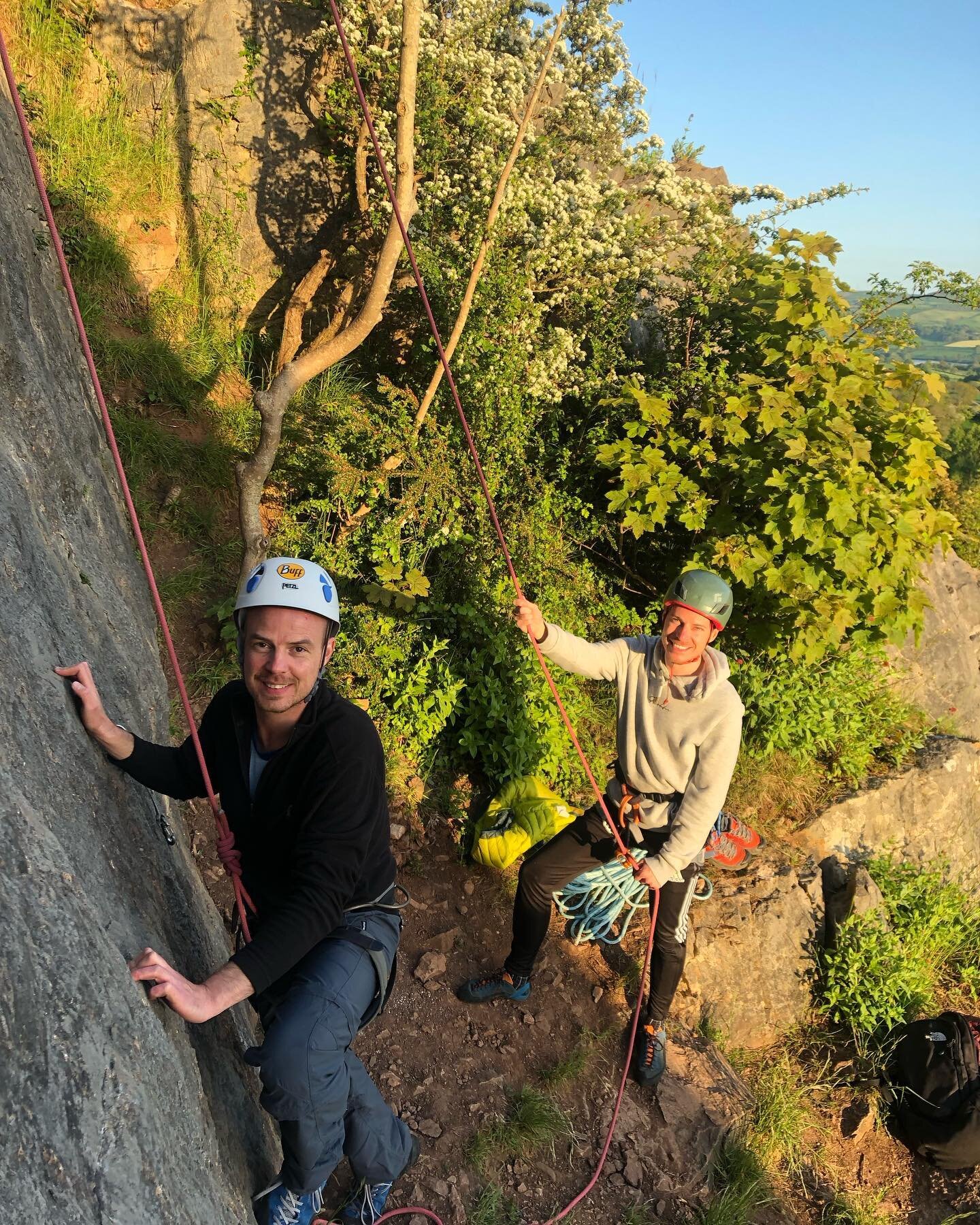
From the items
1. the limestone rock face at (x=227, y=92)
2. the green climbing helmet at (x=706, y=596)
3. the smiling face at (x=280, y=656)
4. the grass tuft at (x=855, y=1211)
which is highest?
the limestone rock face at (x=227, y=92)

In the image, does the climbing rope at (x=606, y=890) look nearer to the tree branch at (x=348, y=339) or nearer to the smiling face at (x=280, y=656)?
the smiling face at (x=280, y=656)

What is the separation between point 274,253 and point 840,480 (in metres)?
4.69

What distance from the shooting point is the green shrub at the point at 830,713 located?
6168mm

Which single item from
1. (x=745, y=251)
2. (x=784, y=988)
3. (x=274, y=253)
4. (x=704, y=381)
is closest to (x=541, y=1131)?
(x=784, y=988)

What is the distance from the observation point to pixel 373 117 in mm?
5781

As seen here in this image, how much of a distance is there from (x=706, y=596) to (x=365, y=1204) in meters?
2.53

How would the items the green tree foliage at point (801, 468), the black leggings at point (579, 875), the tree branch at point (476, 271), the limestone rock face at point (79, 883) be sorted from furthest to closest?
the green tree foliage at point (801, 468) → the tree branch at point (476, 271) → the black leggings at point (579, 875) → the limestone rock face at point (79, 883)

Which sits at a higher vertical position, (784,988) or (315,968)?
(315,968)

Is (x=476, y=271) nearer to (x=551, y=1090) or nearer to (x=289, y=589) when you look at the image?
(x=289, y=589)

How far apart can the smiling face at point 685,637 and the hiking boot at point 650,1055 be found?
1.91 m

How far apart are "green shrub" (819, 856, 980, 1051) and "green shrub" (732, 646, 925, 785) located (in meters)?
0.85

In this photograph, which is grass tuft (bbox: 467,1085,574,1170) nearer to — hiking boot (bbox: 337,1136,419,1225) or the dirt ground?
the dirt ground

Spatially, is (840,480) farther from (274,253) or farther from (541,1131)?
(274,253)

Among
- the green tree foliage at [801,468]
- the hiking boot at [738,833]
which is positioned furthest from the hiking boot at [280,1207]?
the green tree foliage at [801,468]
